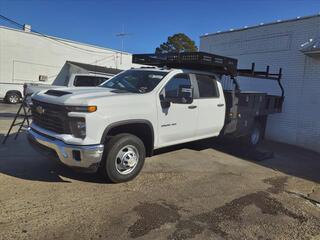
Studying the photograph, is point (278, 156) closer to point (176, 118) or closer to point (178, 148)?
point (178, 148)

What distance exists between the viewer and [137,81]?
6211mm

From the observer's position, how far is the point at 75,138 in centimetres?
463

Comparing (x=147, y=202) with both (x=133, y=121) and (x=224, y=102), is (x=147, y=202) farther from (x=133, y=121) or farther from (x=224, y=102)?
(x=224, y=102)

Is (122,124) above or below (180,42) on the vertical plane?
below

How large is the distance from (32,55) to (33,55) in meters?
0.07

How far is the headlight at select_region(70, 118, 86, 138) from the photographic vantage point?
4584 mm

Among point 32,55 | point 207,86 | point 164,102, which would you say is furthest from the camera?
point 32,55

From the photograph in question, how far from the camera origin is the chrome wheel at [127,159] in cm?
514

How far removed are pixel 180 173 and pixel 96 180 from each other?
170cm

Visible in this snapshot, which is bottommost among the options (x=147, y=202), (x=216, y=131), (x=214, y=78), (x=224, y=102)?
(x=147, y=202)

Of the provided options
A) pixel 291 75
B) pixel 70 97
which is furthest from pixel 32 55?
pixel 70 97

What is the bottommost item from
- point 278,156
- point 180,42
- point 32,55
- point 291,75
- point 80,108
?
point 278,156

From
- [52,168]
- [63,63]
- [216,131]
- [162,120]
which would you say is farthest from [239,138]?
[63,63]

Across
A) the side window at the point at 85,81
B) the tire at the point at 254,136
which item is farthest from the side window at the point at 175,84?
the side window at the point at 85,81
